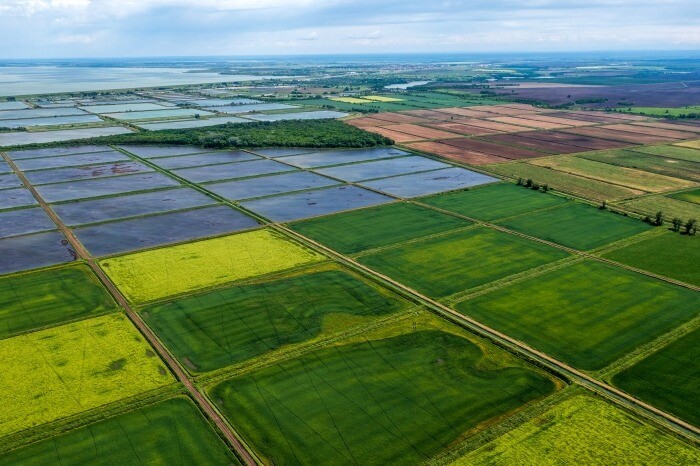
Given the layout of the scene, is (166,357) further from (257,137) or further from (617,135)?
(617,135)

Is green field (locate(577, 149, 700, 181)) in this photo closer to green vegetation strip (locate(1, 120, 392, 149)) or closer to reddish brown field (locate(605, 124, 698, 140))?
reddish brown field (locate(605, 124, 698, 140))

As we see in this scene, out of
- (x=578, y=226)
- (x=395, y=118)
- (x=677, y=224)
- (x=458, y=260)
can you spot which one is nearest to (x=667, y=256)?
(x=677, y=224)

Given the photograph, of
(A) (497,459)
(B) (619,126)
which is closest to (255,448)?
(A) (497,459)

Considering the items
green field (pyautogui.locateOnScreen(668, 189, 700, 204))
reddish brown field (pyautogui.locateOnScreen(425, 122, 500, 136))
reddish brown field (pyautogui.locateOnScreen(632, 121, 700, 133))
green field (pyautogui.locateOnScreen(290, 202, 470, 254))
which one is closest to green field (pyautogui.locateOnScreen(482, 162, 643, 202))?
green field (pyautogui.locateOnScreen(668, 189, 700, 204))

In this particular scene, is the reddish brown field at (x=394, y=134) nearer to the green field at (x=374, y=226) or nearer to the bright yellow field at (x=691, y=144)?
the green field at (x=374, y=226)

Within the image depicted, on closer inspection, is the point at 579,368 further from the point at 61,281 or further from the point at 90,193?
the point at 90,193

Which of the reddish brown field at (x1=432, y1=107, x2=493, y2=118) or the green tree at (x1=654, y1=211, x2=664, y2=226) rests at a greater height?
the reddish brown field at (x1=432, y1=107, x2=493, y2=118)

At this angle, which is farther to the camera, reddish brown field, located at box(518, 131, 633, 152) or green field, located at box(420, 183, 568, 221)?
reddish brown field, located at box(518, 131, 633, 152)
